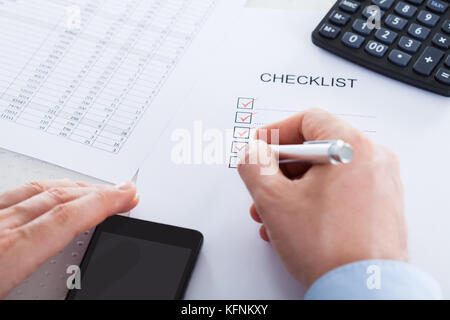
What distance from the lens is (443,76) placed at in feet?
1.48

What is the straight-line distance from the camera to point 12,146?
45 centimetres

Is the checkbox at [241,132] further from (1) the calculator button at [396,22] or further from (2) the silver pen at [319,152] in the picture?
(1) the calculator button at [396,22]

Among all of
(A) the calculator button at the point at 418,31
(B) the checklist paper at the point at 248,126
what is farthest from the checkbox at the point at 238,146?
(A) the calculator button at the point at 418,31

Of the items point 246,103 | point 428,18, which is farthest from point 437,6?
point 246,103

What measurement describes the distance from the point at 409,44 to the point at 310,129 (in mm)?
176

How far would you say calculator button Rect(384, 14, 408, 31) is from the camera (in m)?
0.48

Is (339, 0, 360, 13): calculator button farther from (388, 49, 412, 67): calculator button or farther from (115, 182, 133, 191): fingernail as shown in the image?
(115, 182, 133, 191): fingernail

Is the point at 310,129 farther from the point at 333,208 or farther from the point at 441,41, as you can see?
the point at 441,41

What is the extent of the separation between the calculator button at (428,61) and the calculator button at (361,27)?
6 cm

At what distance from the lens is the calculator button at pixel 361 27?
0.48m

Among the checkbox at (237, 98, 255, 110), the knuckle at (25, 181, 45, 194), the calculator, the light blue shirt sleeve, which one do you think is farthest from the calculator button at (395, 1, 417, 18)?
the knuckle at (25, 181, 45, 194)

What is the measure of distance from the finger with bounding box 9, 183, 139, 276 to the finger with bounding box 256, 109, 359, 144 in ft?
0.45

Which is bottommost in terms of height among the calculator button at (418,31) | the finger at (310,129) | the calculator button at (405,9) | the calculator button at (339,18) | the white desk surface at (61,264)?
the white desk surface at (61,264)

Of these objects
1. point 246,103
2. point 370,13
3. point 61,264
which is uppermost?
point 370,13
